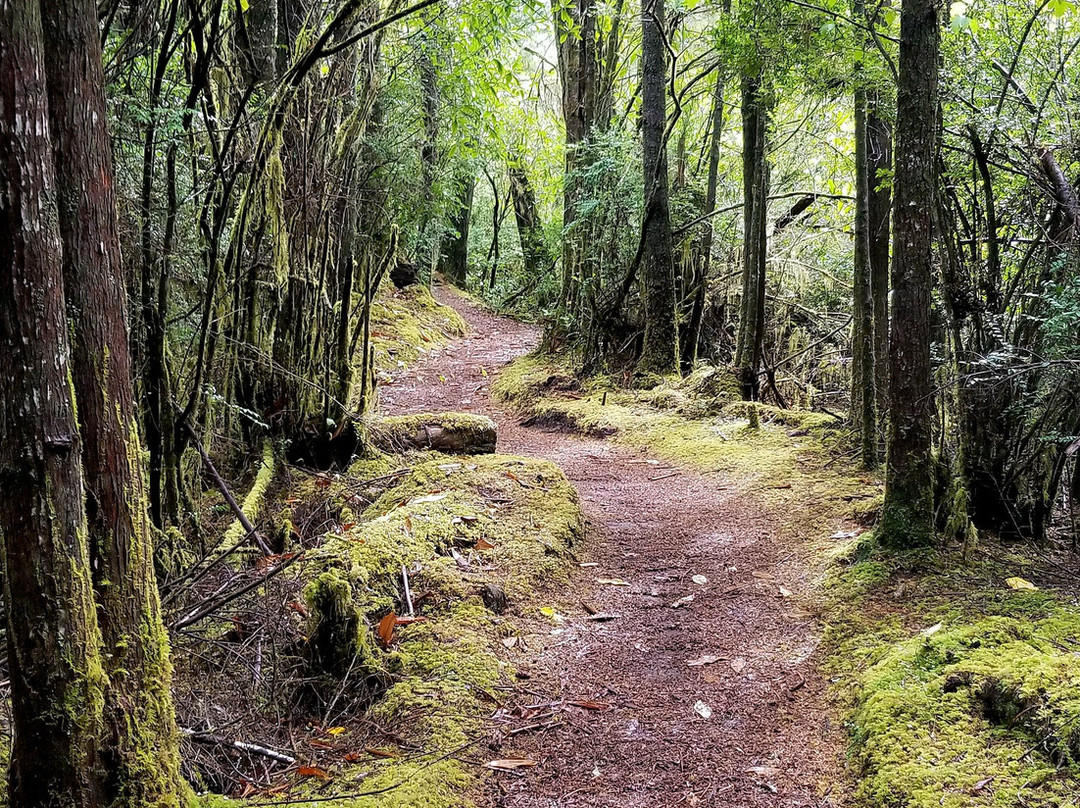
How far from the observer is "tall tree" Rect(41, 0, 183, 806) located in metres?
1.79

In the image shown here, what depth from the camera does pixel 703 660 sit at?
3793 millimetres

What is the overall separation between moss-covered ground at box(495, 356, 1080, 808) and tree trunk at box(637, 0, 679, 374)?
4715mm

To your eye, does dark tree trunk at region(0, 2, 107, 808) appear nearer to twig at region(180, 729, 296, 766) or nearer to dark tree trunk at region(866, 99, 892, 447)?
twig at region(180, 729, 296, 766)

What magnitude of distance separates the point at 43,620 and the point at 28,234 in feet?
2.92

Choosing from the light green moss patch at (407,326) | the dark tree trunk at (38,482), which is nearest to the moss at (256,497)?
the dark tree trunk at (38,482)

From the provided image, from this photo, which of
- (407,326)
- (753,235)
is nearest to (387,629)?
(753,235)

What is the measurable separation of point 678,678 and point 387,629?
1.45m

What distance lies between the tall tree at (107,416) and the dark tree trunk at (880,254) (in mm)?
5302

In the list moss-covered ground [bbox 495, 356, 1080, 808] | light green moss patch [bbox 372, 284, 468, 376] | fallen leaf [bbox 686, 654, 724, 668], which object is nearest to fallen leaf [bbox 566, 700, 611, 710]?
fallen leaf [bbox 686, 654, 724, 668]

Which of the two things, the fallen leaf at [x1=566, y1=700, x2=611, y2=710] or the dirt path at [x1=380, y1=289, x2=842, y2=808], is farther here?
the fallen leaf at [x1=566, y1=700, x2=611, y2=710]

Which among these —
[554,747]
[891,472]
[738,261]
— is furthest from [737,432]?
[554,747]

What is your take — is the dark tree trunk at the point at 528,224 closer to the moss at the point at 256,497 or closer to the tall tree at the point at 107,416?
the moss at the point at 256,497

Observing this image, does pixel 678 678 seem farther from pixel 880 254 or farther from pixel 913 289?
pixel 880 254

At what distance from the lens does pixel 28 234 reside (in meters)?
1.63
